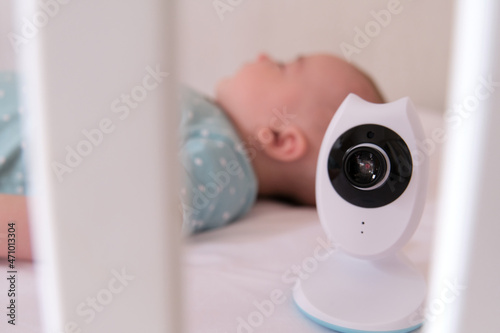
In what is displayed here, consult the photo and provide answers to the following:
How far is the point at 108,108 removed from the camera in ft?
0.71

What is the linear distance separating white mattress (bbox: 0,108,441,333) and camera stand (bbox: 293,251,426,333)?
0.02 m

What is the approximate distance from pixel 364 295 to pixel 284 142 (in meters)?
0.49

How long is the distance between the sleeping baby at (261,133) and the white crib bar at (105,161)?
51 cm

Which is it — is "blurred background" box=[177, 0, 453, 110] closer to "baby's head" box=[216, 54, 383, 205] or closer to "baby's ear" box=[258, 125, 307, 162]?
"baby's head" box=[216, 54, 383, 205]

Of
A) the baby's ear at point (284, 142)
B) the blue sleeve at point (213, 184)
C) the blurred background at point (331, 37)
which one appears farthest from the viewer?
the blurred background at point (331, 37)

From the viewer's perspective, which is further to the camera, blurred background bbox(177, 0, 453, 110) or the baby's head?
blurred background bbox(177, 0, 453, 110)

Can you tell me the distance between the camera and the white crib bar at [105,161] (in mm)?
210

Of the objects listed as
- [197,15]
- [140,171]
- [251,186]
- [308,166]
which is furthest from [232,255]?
[197,15]

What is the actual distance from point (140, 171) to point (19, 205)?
0.40 metres

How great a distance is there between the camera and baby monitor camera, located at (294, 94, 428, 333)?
0.46 metres

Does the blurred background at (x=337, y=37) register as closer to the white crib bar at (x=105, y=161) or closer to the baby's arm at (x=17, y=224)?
the baby's arm at (x=17, y=224)

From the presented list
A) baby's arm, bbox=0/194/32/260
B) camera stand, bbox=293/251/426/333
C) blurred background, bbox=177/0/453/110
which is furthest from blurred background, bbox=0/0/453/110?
camera stand, bbox=293/251/426/333

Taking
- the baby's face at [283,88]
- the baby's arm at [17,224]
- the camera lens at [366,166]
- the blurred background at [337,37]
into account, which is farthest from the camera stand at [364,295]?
the blurred background at [337,37]

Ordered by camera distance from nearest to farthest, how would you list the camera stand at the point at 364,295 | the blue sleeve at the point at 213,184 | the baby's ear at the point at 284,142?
the camera stand at the point at 364,295 → the blue sleeve at the point at 213,184 → the baby's ear at the point at 284,142
